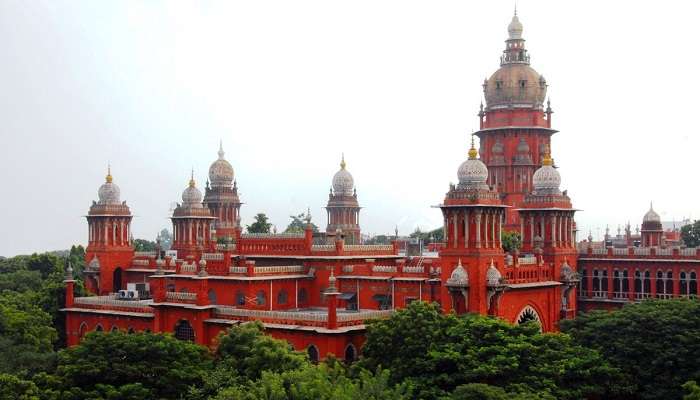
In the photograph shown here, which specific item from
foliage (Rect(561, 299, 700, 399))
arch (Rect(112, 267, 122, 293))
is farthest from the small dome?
arch (Rect(112, 267, 122, 293))

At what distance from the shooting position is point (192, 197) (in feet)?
200

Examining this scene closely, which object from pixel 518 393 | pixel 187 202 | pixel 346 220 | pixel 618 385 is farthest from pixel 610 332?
pixel 346 220

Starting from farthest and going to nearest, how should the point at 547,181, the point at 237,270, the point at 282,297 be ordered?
the point at 547,181 < the point at 282,297 < the point at 237,270

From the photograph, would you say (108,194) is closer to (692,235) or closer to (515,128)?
(515,128)

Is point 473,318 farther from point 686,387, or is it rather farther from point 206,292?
point 206,292

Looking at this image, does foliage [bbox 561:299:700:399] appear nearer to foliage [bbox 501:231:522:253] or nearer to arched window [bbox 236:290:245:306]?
foliage [bbox 501:231:522:253]

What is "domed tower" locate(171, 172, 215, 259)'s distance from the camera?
60.4 meters

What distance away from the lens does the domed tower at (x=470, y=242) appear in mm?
40219

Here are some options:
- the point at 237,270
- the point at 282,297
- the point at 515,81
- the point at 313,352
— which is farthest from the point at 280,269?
the point at 515,81

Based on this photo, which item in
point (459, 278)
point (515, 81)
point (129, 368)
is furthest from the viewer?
point (515, 81)

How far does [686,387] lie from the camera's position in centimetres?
A: 3347

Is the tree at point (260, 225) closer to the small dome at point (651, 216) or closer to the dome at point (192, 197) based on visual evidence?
the dome at point (192, 197)

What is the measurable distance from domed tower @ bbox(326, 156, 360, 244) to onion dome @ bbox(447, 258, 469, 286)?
31.4 meters

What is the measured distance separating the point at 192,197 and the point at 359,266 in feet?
62.5
